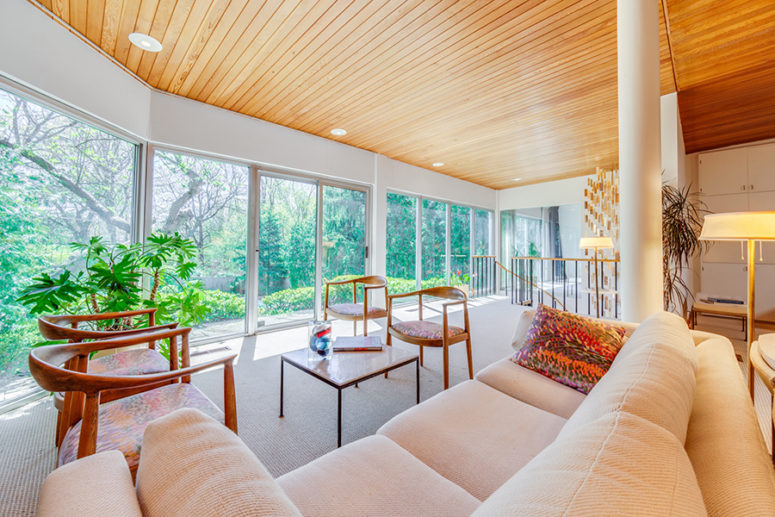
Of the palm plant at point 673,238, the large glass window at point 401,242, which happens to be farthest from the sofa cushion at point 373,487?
the large glass window at point 401,242

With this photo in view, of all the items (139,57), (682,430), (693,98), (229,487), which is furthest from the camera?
(693,98)

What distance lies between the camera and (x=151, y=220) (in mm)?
3033

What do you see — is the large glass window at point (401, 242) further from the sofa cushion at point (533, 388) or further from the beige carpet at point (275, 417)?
the sofa cushion at point (533, 388)

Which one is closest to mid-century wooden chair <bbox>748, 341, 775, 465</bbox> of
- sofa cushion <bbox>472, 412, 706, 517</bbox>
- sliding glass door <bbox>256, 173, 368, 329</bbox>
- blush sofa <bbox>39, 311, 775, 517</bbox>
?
blush sofa <bbox>39, 311, 775, 517</bbox>

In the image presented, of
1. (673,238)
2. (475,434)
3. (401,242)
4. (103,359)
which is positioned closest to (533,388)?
(475,434)

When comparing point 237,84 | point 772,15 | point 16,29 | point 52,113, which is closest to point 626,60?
point 772,15

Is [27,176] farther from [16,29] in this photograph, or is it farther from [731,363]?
[731,363]

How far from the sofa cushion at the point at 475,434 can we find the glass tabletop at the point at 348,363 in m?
0.48

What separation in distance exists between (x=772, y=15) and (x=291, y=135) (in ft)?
13.6

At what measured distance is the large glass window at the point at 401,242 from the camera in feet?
17.5

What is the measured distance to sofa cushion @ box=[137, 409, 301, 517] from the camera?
0.46 meters

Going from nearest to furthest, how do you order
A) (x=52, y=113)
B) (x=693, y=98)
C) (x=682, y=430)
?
(x=682, y=430) → (x=52, y=113) → (x=693, y=98)

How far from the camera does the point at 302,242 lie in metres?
4.20

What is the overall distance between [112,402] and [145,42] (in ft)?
8.09
